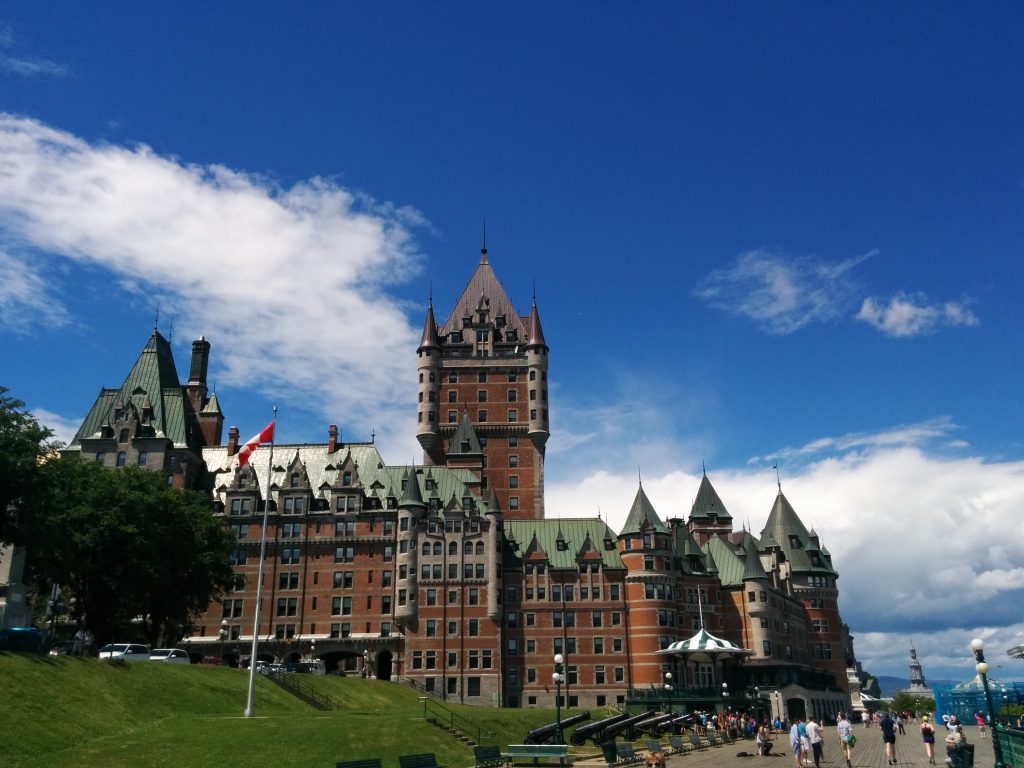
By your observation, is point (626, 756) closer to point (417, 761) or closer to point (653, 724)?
point (417, 761)

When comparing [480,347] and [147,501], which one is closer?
[147,501]

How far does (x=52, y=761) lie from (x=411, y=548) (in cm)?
6604

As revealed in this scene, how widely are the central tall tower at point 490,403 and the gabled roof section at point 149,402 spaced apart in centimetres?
3051

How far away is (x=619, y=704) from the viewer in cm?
9838

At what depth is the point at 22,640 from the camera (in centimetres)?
4934

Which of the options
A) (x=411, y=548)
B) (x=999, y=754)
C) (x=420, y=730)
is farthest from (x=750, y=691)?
(x=999, y=754)

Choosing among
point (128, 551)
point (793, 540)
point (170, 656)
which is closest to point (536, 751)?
point (170, 656)

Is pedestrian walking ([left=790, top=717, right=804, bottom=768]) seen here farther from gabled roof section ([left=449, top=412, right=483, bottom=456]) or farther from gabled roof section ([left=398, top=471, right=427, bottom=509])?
gabled roof section ([left=449, top=412, right=483, bottom=456])

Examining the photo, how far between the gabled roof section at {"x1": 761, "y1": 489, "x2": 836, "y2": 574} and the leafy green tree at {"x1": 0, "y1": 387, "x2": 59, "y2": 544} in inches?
3750

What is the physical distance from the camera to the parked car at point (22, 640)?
4869 centimetres

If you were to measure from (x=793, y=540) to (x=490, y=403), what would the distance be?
153 feet

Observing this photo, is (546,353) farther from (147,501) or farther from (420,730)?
(420,730)

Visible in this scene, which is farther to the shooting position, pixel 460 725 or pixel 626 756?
pixel 460 725

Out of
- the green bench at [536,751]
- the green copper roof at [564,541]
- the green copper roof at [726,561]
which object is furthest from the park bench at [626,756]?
the green copper roof at [726,561]
